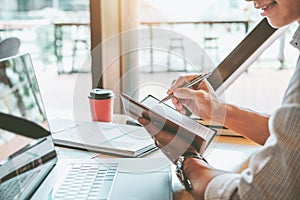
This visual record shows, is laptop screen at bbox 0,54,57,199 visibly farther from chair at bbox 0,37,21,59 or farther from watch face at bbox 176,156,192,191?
chair at bbox 0,37,21,59

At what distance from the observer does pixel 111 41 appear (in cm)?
195

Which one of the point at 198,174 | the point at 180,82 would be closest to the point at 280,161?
the point at 198,174

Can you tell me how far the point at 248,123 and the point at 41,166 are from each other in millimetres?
754

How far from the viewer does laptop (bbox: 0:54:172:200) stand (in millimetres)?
848

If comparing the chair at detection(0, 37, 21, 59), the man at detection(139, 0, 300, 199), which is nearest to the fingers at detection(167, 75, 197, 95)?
the man at detection(139, 0, 300, 199)

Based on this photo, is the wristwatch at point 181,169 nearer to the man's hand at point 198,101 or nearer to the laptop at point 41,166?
the laptop at point 41,166

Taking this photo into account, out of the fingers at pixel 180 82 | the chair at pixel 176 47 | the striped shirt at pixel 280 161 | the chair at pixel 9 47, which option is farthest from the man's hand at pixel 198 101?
the chair at pixel 9 47

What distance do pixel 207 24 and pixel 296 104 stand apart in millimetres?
2155

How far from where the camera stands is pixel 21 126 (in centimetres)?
91

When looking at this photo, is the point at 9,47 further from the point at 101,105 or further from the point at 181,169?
the point at 181,169

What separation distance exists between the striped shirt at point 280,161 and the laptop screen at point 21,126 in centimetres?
48

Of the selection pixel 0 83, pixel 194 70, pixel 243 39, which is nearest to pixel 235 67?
pixel 243 39

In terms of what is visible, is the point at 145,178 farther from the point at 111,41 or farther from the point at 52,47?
the point at 52,47

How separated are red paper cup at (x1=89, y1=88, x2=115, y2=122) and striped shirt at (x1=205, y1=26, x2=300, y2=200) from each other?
97cm
